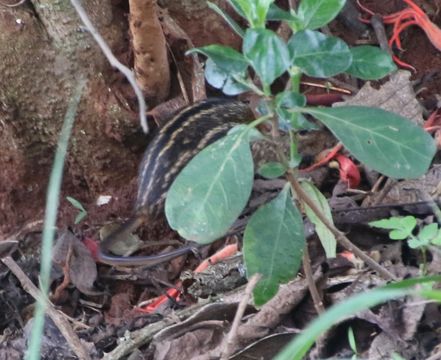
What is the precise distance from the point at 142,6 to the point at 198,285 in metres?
1.28

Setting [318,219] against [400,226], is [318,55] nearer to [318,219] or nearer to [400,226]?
[318,219]

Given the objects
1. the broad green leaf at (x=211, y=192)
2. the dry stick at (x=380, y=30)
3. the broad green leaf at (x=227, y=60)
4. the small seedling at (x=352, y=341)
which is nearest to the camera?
the broad green leaf at (x=211, y=192)

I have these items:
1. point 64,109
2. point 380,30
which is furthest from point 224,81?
point 380,30

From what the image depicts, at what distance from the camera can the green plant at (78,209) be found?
13.5 ft

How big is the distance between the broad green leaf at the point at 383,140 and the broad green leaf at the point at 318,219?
38cm

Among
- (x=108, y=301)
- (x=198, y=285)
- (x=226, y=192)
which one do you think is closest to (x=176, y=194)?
(x=226, y=192)

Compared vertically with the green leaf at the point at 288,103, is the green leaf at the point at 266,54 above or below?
above

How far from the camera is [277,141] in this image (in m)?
2.02

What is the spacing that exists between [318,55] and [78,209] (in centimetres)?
244

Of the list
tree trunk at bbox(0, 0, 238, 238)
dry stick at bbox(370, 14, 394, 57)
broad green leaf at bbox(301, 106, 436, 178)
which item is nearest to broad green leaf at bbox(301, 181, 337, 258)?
broad green leaf at bbox(301, 106, 436, 178)

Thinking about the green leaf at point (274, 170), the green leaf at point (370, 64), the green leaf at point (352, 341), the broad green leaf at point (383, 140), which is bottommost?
the green leaf at point (352, 341)

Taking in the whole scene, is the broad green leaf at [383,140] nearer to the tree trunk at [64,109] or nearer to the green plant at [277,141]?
the green plant at [277,141]

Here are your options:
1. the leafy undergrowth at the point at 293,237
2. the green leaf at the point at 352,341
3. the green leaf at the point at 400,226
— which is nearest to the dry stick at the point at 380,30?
the leafy undergrowth at the point at 293,237

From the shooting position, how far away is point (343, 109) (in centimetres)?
204
